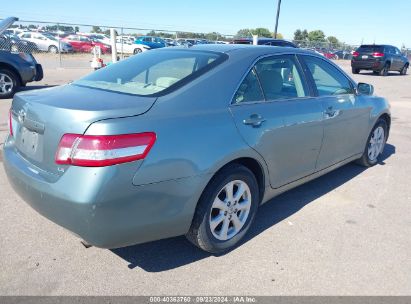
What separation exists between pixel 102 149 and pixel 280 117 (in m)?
1.66

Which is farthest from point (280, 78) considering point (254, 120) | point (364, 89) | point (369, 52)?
point (369, 52)

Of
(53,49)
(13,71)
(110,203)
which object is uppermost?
(110,203)

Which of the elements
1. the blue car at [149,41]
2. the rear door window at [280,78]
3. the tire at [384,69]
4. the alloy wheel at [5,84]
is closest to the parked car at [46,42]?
the blue car at [149,41]

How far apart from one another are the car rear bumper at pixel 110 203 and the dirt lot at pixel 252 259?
0.41 m

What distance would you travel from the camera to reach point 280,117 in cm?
332

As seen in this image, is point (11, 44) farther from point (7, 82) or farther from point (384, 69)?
point (384, 69)

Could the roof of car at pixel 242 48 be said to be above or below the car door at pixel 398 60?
above

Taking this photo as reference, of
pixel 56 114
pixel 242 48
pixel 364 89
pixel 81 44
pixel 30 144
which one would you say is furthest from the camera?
pixel 81 44

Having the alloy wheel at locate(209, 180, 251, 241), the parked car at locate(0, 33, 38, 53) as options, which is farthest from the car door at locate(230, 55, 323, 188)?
the parked car at locate(0, 33, 38, 53)

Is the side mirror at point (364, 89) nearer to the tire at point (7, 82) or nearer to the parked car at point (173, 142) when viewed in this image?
the parked car at point (173, 142)

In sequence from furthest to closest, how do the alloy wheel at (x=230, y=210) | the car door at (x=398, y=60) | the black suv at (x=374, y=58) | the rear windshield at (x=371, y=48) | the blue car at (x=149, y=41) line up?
the blue car at (x=149, y=41)
the car door at (x=398, y=60)
the rear windshield at (x=371, y=48)
the black suv at (x=374, y=58)
the alloy wheel at (x=230, y=210)

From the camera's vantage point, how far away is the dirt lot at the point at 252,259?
2.70m

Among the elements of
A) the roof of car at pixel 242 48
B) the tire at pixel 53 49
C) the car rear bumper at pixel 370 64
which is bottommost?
the tire at pixel 53 49

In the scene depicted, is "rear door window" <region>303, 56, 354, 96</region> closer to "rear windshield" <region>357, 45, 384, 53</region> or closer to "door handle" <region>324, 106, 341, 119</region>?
"door handle" <region>324, 106, 341, 119</region>
